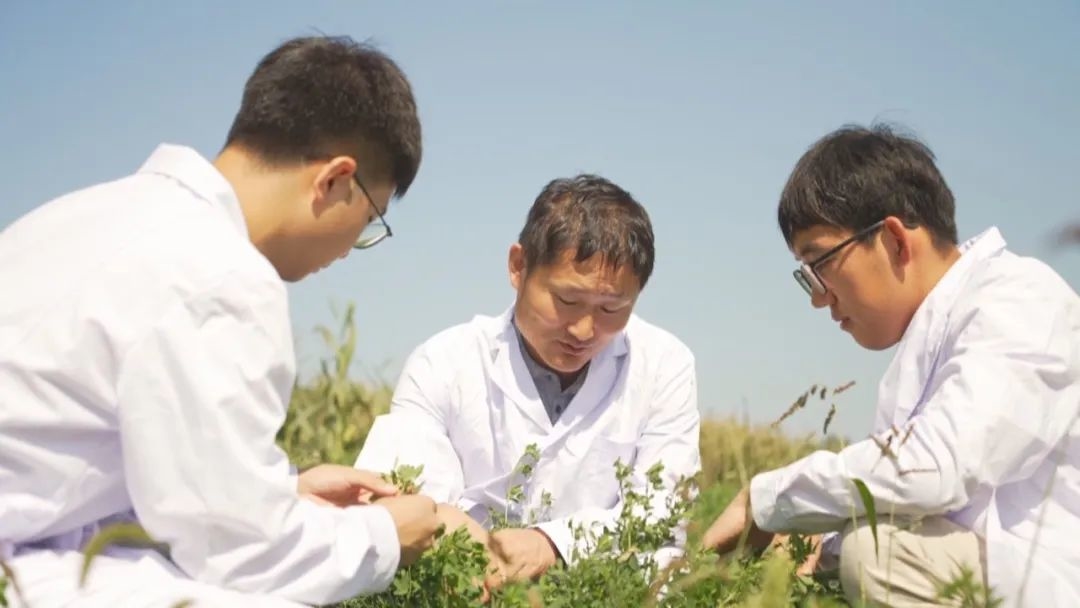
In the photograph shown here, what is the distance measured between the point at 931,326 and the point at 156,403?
262cm

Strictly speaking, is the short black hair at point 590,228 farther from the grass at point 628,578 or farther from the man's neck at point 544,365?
the grass at point 628,578

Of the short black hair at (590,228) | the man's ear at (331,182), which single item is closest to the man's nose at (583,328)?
the short black hair at (590,228)

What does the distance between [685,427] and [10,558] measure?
120 inches

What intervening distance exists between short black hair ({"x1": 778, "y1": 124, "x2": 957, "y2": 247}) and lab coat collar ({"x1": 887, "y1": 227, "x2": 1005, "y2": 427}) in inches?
8.2

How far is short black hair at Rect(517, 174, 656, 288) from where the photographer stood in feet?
16.4

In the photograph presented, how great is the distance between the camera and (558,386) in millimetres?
5586

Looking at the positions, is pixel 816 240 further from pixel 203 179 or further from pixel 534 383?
pixel 203 179

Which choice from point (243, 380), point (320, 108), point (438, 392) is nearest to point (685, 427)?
point (438, 392)

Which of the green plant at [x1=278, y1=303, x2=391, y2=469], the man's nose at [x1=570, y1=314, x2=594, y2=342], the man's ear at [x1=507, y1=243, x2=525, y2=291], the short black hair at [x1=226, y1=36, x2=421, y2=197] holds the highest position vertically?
the short black hair at [x1=226, y1=36, x2=421, y2=197]

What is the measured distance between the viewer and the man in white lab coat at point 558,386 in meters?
4.99

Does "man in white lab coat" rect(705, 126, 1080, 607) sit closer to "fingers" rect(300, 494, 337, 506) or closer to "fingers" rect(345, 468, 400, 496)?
"fingers" rect(345, 468, 400, 496)

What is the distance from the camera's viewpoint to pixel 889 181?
4559 mm

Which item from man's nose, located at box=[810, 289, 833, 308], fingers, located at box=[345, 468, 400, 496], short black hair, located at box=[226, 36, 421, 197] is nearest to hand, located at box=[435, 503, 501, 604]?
fingers, located at box=[345, 468, 400, 496]

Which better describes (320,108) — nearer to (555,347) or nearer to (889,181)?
(555,347)
